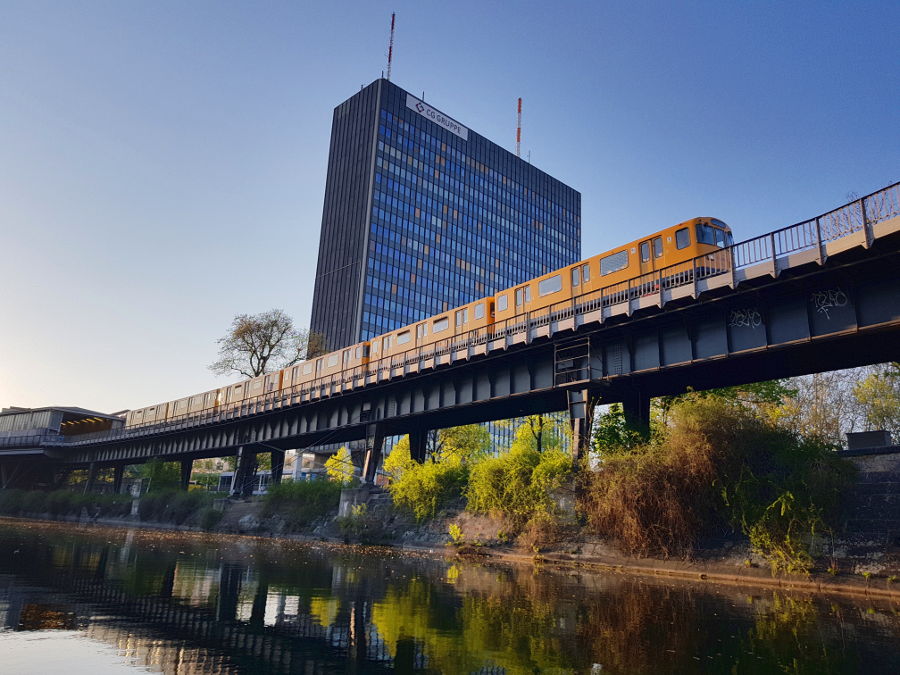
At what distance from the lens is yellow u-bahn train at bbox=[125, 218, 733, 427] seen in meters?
26.8

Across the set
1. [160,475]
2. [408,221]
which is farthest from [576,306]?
[408,221]

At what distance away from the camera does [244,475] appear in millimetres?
57594

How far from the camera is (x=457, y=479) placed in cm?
3512

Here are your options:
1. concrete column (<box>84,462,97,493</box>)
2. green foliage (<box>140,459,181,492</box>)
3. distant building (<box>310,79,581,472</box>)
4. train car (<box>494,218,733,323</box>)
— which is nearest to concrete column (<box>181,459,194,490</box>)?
green foliage (<box>140,459,181,492</box>)

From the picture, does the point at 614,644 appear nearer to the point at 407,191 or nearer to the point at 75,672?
the point at 75,672

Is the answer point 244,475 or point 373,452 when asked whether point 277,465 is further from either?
point 373,452

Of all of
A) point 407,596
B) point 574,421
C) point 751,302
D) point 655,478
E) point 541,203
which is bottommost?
point 407,596

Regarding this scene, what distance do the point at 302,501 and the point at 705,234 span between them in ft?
112

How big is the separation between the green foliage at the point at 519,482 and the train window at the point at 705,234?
38.1 ft

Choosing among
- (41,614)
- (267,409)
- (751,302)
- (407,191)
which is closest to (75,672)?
(41,614)

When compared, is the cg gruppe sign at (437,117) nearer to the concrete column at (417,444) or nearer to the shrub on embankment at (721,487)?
the concrete column at (417,444)

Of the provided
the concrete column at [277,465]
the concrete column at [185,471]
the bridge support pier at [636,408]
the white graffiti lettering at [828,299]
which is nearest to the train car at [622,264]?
the white graffiti lettering at [828,299]

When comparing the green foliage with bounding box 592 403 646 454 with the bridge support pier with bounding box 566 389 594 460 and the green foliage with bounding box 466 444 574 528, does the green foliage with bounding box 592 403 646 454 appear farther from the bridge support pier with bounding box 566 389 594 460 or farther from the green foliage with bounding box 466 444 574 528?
the green foliage with bounding box 466 444 574 528

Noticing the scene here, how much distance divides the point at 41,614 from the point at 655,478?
20.5 meters
